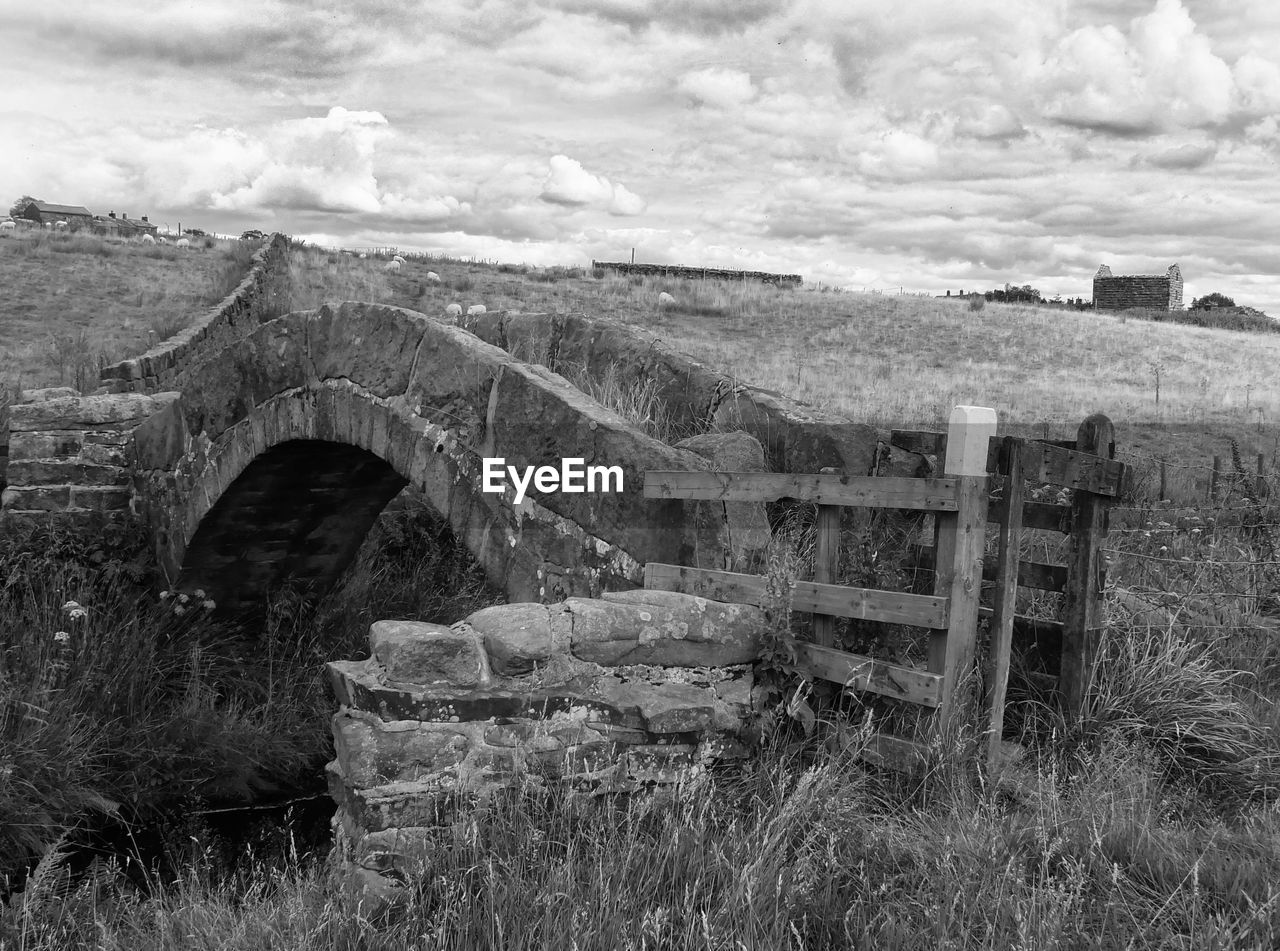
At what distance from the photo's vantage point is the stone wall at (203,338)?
11.8 metres

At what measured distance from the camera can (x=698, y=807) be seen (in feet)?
12.1

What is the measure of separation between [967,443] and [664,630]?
1.31 meters

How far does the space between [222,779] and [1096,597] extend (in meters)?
6.16

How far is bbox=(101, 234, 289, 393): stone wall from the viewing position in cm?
1176

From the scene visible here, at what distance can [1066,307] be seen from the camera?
4172 centimetres

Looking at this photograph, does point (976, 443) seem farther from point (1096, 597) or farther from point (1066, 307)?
point (1066, 307)

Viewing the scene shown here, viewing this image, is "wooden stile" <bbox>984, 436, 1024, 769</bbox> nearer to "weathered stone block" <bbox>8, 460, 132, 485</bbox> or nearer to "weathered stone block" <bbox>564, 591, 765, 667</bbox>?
"weathered stone block" <bbox>564, 591, 765, 667</bbox>

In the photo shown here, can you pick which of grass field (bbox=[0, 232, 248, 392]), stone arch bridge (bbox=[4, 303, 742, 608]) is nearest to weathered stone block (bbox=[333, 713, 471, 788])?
stone arch bridge (bbox=[4, 303, 742, 608])

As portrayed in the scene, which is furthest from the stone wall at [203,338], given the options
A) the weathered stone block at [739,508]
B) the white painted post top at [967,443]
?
the white painted post top at [967,443]

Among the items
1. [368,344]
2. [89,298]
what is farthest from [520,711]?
[89,298]

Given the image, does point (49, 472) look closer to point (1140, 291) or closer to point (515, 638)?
point (515, 638)

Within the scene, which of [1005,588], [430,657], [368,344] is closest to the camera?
[430,657]

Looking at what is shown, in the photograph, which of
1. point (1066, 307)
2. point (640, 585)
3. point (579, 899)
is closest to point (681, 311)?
point (1066, 307)

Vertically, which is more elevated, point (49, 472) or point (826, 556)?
point (826, 556)
